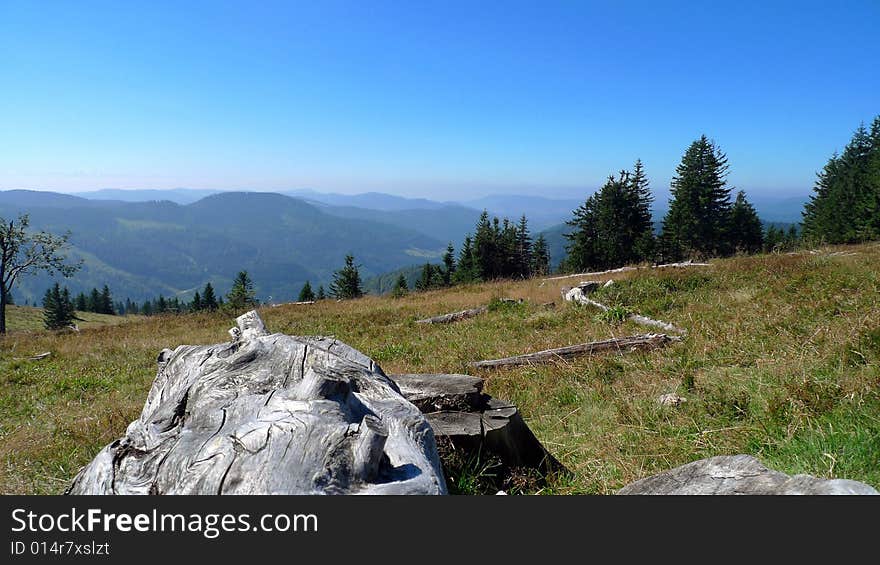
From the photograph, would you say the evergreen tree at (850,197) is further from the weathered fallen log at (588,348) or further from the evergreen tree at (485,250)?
the weathered fallen log at (588,348)

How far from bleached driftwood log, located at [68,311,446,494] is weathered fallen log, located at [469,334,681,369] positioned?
204 inches

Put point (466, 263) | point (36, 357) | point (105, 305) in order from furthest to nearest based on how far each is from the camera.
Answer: point (105, 305) → point (466, 263) → point (36, 357)

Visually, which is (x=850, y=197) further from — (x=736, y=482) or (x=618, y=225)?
(x=736, y=482)

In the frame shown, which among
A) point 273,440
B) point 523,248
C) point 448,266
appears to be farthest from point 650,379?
point 448,266

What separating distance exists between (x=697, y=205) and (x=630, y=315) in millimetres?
58767

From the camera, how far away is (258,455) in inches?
106

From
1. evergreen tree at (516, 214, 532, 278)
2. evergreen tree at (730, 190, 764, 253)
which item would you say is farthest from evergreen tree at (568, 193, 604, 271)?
evergreen tree at (730, 190, 764, 253)

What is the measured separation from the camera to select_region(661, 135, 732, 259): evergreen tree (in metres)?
60.3

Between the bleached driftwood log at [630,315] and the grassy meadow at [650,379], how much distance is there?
0.29 meters

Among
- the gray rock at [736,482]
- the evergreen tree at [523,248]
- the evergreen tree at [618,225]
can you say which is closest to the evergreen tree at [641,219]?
the evergreen tree at [618,225]

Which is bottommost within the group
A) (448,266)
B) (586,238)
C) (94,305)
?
(94,305)

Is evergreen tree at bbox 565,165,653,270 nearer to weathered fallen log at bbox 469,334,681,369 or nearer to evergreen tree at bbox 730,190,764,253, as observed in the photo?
evergreen tree at bbox 730,190,764,253

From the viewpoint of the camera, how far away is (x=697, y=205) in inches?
2411
